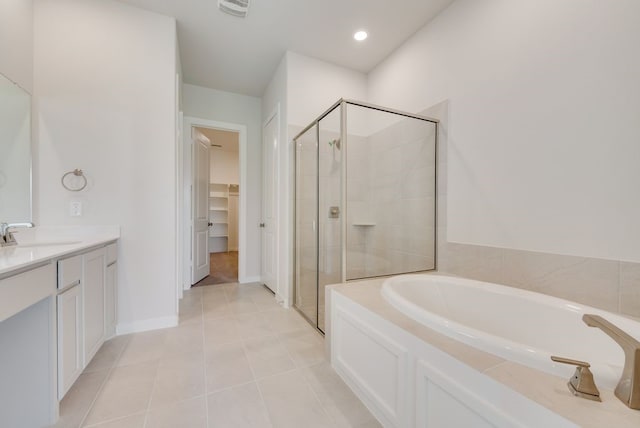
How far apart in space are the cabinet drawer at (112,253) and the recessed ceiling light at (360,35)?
2886 millimetres

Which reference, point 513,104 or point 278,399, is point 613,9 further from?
point 278,399

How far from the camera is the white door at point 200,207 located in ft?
11.5

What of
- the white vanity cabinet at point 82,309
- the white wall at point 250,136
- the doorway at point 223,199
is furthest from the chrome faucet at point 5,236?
the doorway at point 223,199

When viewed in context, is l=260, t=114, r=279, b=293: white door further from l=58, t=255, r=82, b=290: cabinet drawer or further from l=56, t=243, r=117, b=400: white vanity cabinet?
l=58, t=255, r=82, b=290: cabinet drawer

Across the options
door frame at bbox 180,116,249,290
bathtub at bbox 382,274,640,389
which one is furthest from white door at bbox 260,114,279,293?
bathtub at bbox 382,274,640,389

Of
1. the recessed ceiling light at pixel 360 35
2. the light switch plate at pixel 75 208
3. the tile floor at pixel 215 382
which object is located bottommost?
the tile floor at pixel 215 382

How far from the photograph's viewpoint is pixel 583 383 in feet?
2.27

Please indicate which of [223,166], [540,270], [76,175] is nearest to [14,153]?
[76,175]

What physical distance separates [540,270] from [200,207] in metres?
3.82

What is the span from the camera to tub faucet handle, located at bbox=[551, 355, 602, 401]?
68 cm

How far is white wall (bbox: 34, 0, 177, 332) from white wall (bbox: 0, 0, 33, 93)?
0.19ft

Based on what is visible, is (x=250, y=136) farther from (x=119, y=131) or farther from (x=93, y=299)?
(x=93, y=299)

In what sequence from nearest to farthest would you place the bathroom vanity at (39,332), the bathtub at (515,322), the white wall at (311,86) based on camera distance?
the bathtub at (515,322) → the bathroom vanity at (39,332) → the white wall at (311,86)

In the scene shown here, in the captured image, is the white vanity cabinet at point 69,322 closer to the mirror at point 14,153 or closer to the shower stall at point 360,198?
the mirror at point 14,153
